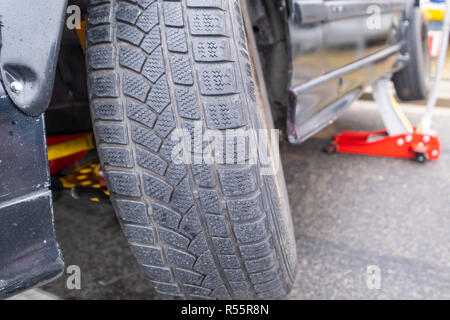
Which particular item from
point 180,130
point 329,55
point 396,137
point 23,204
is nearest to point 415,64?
point 396,137

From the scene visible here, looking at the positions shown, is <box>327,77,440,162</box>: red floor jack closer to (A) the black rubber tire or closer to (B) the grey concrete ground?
(B) the grey concrete ground

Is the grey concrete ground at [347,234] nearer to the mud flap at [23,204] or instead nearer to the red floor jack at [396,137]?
the red floor jack at [396,137]

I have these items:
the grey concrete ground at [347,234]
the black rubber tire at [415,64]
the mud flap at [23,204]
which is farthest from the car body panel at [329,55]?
the mud flap at [23,204]

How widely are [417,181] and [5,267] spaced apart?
213 cm

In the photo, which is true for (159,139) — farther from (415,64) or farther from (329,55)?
(415,64)

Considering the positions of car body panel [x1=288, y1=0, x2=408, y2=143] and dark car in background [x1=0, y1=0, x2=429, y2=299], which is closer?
dark car in background [x1=0, y1=0, x2=429, y2=299]

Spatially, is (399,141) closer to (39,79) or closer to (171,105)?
(171,105)

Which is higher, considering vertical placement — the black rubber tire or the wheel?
the wheel

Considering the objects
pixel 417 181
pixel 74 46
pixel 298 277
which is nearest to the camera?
pixel 74 46

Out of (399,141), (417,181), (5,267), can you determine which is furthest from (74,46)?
(399,141)

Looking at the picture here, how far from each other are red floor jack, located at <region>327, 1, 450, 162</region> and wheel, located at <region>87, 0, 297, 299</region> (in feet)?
5.98

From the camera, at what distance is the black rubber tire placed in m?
2.77

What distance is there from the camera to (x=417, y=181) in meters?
2.27

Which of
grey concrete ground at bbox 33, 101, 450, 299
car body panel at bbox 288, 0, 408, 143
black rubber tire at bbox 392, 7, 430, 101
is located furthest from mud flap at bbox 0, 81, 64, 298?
black rubber tire at bbox 392, 7, 430, 101
